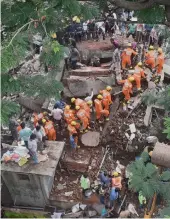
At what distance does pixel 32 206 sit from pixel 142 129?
4.47m

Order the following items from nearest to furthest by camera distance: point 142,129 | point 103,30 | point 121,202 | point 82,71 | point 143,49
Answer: point 121,202
point 142,129
point 82,71
point 143,49
point 103,30

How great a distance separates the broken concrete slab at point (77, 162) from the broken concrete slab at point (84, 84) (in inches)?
101

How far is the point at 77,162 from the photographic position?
11.2 m

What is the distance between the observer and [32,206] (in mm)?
11133

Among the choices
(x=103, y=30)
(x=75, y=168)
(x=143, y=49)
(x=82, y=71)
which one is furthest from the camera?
(x=103, y=30)

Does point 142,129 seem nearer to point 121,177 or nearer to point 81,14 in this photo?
point 121,177

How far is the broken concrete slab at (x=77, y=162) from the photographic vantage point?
36.8ft

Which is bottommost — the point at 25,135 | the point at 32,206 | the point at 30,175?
the point at 32,206

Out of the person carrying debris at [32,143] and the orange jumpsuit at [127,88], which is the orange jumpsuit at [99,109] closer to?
the orange jumpsuit at [127,88]

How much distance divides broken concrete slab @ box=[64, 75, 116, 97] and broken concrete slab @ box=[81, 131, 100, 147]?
1696mm

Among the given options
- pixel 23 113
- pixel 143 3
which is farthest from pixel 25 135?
pixel 143 3

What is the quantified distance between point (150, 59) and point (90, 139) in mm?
3944

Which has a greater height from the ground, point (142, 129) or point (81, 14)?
point (81, 14)

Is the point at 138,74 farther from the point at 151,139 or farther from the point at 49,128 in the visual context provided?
the point at 49,128
